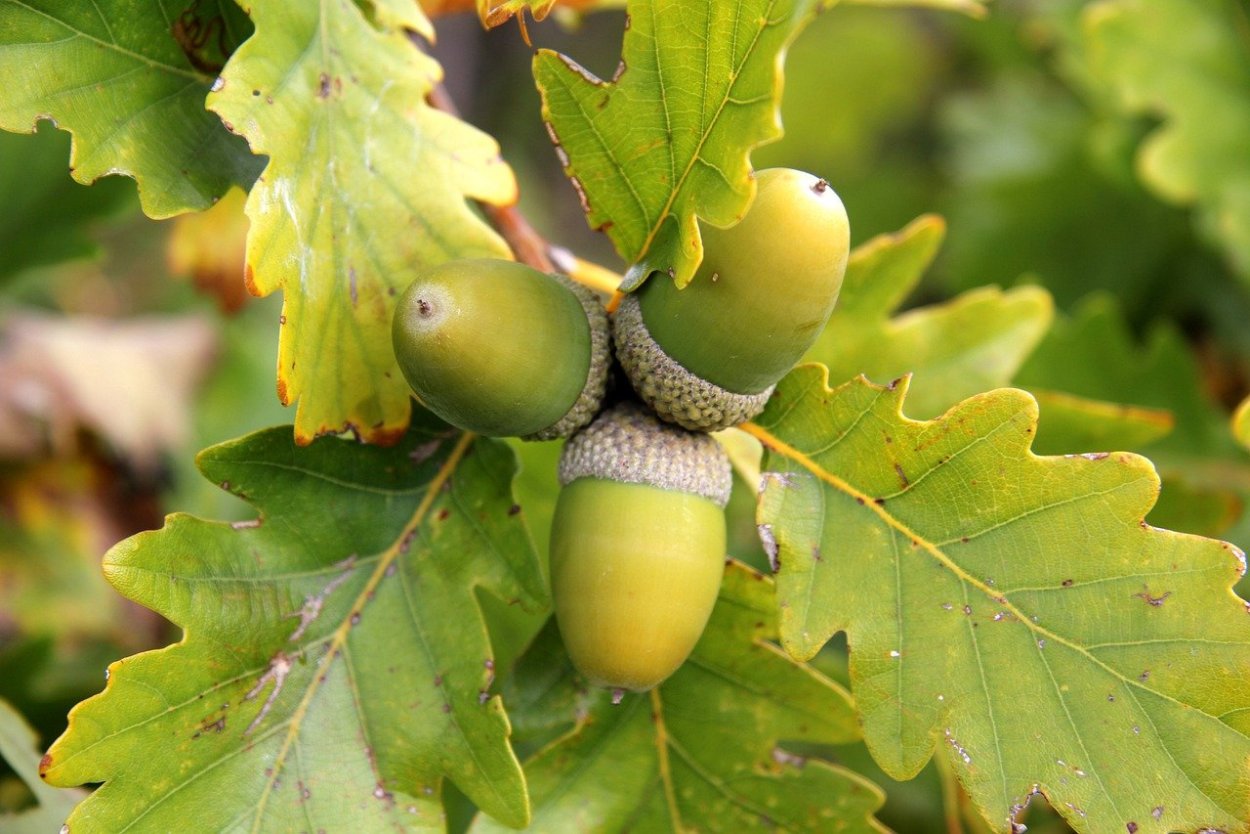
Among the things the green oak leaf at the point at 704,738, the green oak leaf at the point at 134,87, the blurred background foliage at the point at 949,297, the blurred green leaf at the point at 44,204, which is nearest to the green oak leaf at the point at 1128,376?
the blurred background foliage at the point at 949,297

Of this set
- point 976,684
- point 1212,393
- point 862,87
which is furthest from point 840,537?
point 862,87

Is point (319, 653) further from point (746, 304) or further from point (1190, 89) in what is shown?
point (1190, 89)

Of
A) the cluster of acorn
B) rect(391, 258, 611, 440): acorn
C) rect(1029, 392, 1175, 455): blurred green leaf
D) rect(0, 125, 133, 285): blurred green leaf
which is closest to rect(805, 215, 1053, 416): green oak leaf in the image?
rect(1029, 392, 1175, 455): blurred green leaf

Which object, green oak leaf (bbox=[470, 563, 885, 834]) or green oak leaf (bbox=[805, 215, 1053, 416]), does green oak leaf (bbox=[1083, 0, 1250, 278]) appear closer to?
green oak leaf (bbox=[805, 215, 1053, 416])

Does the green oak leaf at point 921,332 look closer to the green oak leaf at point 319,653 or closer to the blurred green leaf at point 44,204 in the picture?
the green oak leaf at point 319,653

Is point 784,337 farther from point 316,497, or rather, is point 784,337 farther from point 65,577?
point 65,577

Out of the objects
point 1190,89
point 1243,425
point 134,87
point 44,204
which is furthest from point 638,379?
point 1190,89
